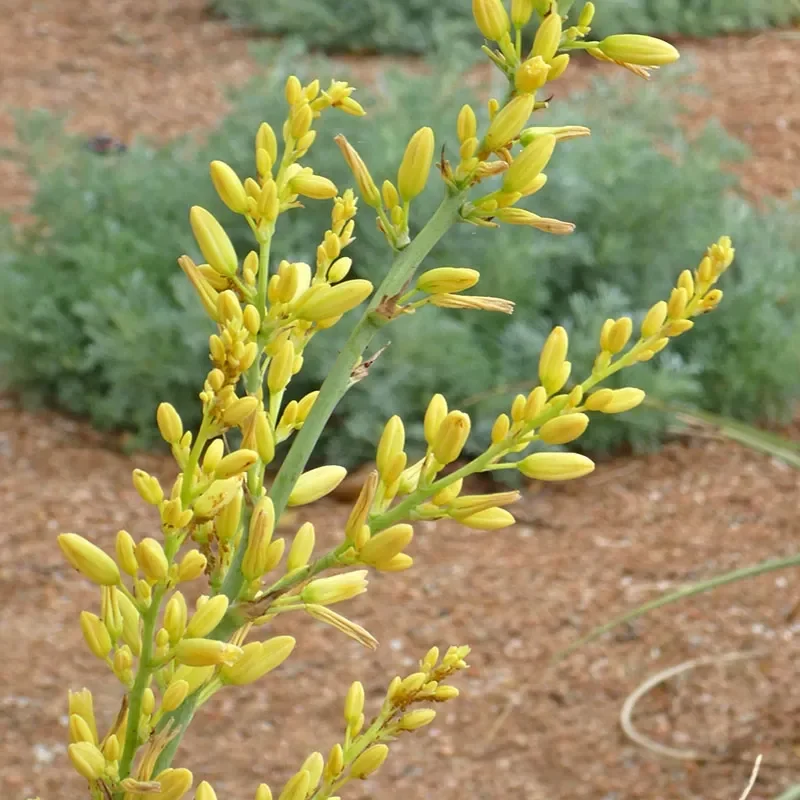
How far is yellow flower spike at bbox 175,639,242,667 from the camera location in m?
0.80

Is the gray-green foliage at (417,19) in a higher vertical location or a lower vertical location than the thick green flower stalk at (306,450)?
lower

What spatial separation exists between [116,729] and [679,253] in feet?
12.0

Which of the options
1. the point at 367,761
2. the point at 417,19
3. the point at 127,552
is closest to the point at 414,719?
the point at 367,761

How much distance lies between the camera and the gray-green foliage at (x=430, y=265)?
12.6 ft

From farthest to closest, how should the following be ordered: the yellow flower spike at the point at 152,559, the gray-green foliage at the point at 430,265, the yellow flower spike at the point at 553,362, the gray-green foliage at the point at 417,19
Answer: the gray-green foliage at the point at 417,19
the gray-green foliage at the point at 430,265
the yellow flower spike at the point at 553,362
the yellow flower spike at the point at 152,559

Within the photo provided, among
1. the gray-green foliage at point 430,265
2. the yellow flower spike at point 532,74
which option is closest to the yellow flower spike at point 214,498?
the yellow flower spike at point 532,74

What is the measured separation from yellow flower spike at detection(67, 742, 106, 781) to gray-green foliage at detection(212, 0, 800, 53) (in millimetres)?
7056

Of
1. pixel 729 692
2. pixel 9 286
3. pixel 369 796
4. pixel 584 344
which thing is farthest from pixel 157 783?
pixel 9 286

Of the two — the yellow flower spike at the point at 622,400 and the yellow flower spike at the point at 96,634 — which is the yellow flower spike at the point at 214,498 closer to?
the yellow flower spike at the point at 96,634

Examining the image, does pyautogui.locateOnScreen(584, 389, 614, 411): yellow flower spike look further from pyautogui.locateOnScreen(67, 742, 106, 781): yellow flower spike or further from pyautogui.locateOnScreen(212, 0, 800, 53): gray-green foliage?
pyautogui.locateOnScreen(212, 0, 800, 53): gray-green foliage

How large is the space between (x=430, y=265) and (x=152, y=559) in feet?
11.0

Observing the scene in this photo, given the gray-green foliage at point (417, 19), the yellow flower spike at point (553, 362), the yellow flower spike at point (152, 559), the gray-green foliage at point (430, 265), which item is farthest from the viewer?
the gray-green foliage at point (417, 19)

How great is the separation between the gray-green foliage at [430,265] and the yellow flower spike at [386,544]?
9.38 feet

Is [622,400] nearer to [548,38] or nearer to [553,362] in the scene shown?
[553,362]
